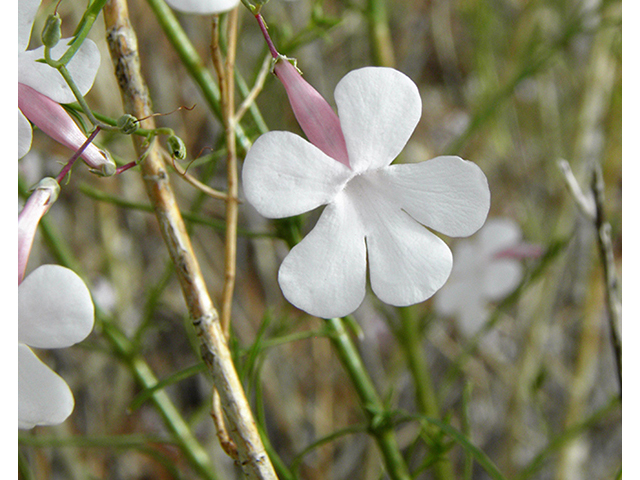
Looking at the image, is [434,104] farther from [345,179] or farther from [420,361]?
[345,179]

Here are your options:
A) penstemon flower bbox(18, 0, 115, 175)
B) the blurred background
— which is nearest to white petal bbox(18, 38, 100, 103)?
penstemon flower bbox(18, 0, 115, 175)

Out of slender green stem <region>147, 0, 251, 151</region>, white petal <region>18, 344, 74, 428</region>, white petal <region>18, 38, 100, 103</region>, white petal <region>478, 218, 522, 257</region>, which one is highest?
white petal <region>478, 218, 522, 257</region>

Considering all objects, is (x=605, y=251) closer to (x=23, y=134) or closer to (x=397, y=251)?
(x=397, y=251)

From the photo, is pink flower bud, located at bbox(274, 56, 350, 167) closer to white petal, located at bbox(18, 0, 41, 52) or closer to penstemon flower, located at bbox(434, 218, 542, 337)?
white petal, located at bbox(18, 0, 41, 52)

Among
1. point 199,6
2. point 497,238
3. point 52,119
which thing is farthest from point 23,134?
point 497,238

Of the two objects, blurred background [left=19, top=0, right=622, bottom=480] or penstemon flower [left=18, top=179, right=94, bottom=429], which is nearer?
penstemon flower [left=18, top=179, right=94, bottom=429]

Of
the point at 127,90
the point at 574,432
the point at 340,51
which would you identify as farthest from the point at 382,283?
the point at 340,51
